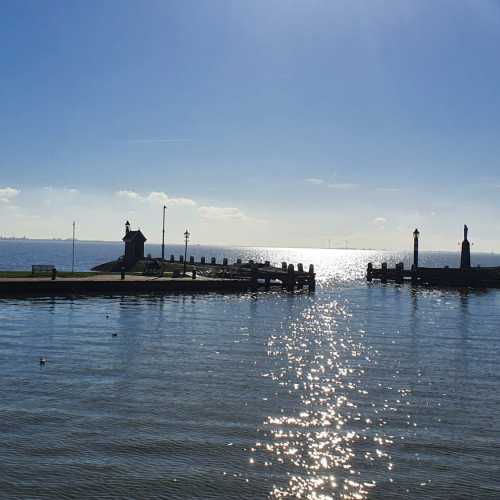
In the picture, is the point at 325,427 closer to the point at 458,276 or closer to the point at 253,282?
the point at 253,282

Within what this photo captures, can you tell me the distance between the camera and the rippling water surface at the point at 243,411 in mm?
11344

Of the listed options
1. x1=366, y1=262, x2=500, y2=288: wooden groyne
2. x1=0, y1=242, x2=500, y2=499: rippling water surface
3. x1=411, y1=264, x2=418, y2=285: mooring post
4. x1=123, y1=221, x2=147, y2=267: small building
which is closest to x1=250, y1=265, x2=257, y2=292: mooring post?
x1=123, y1=221, x2=147, y2=267: small building

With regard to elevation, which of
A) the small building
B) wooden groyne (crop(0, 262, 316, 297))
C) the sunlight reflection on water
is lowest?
the sunlight reflection on water

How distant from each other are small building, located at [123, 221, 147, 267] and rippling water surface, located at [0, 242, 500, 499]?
34013mm

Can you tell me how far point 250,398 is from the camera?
55.6 ft

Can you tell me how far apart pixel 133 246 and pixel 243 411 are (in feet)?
172

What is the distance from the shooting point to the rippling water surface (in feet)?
37.2

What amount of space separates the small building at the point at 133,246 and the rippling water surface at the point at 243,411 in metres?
34.0

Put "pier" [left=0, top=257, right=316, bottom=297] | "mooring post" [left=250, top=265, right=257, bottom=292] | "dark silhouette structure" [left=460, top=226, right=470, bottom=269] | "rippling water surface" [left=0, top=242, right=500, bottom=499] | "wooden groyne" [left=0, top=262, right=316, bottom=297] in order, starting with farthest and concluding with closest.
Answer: "dark silhouette structure" [left=460, top=226, right=470, bottom=269]
"mooring post" [left=250, top=265, right=257, bottom=292]
"pier" [left=0, top=257, right=316, bottom=297]
"wooden groyne" [left=0, top=262, right=316, bottom=297]
"rippling water surface" [left=0, top=242, right=500, bottom=499]

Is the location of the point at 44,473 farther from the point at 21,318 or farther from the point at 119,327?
the point at 21,318

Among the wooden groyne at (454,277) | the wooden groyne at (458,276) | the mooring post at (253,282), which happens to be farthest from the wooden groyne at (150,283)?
the wooden groyne at (454,277)

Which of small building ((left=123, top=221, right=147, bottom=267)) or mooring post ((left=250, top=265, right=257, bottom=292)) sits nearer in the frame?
mooring post ((left=250, top=265, right=257, bottom=292))

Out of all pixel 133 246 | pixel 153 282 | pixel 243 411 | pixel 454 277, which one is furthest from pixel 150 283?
pixel 454 277

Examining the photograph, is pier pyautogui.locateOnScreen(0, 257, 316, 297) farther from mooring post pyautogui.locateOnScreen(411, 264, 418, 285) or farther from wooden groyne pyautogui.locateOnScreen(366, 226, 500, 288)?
wooden groyne pyautogui.locateOnScreen(366, 226, 500, 288)
